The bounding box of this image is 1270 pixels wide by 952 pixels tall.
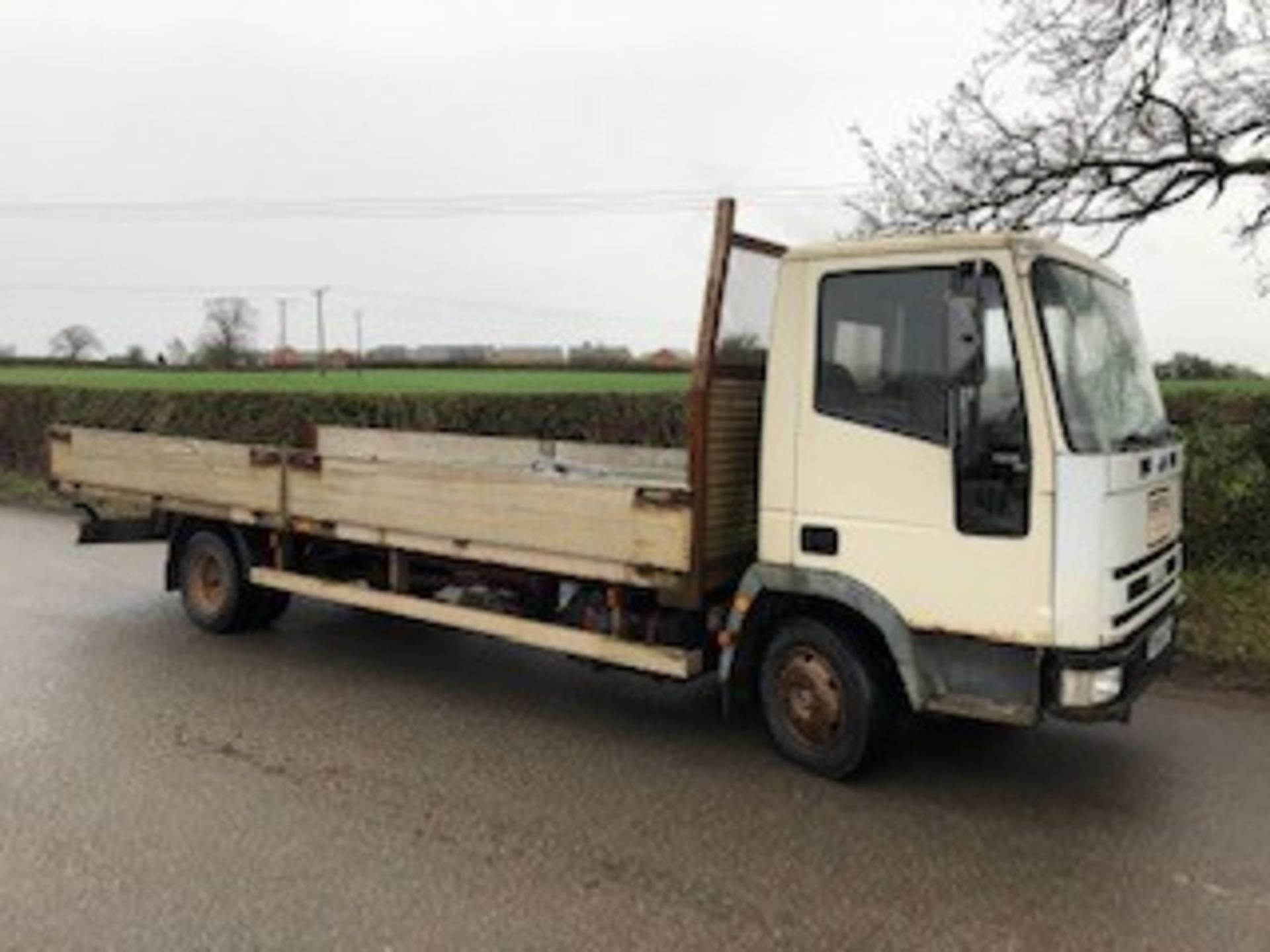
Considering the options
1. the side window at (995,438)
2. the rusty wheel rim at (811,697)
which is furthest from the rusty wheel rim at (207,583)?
the side window at (995,438)

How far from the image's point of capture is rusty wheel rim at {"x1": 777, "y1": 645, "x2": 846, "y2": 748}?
16.5 feet

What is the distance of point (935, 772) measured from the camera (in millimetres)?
5195

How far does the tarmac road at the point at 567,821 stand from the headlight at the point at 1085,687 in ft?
1.80

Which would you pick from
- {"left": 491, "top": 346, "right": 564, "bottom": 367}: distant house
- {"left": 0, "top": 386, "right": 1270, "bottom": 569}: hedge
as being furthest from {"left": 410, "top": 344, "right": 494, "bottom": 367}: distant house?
{"left": 0, "top": 386, "right": 1270, "bottom": 569}: hedge

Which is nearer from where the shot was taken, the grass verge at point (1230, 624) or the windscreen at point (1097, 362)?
the windscreen at point (1097, 362)

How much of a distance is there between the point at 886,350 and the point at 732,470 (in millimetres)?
929

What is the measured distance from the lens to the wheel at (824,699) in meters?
4.93

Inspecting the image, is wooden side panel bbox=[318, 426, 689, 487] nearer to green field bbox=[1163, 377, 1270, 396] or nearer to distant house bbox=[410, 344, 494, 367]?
green field bbox=[1163, 377, 1270, 396]

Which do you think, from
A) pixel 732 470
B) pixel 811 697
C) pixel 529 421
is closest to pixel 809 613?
pixel 811 697

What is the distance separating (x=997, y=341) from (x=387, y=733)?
345 centimetres

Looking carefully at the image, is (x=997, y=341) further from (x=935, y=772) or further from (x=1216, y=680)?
(x=1216, y=680)

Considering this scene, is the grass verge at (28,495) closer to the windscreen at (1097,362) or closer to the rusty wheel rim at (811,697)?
the rusty wheel rim at (811,697)

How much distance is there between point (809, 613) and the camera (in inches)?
203

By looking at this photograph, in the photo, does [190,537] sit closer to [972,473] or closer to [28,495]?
[972,473]
